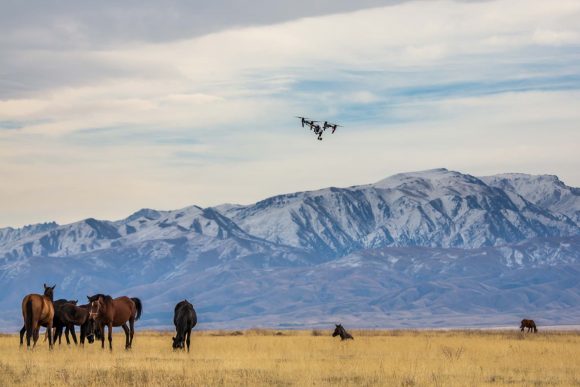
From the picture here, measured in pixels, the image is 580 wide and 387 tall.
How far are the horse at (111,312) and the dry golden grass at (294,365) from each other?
39.9 inches

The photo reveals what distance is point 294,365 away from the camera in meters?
40.6

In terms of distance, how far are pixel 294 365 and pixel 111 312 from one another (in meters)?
10.3

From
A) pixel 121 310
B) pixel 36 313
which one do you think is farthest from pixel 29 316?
pixel 121 310

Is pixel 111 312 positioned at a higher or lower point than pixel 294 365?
higher

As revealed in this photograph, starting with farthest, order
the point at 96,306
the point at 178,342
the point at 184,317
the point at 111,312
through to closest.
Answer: the point at 111,312, the point at 178,342, the point at 184,317, the point at 96,306

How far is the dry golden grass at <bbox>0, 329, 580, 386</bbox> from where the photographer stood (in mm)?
34812

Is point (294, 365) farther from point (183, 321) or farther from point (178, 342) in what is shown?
point (178, 342)

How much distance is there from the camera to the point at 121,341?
5703 cm

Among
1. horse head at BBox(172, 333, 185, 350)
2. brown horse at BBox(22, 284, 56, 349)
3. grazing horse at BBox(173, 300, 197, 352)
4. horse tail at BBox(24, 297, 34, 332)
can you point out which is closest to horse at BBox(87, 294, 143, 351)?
brown horse at BBox(22, 284, 56, 349)

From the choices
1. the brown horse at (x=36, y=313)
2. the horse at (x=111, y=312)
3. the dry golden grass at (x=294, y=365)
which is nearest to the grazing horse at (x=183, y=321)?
the dry golden grass at (x=294, y=365)

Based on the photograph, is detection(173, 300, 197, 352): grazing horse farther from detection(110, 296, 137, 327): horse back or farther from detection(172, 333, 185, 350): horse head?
detection(110, 296, 137, 327): horse back

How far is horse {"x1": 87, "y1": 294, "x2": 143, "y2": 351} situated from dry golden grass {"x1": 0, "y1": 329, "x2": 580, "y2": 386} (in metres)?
1.01

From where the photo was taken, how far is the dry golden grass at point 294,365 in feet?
114

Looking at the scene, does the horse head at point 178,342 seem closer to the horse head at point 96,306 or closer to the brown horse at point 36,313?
the horse head at point 96,306
